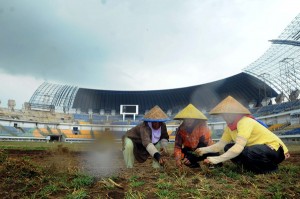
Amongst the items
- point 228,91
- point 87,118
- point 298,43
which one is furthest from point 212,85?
point 87,118

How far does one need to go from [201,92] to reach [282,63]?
2463cm

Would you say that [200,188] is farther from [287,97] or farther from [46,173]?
[287,97]

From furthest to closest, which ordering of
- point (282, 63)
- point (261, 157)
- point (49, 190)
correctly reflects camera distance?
point (282, 63) < point (261, 157) < point (49, 190)

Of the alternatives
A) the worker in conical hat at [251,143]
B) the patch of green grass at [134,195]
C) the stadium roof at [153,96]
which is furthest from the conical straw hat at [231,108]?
the stadium roof at [153,96]

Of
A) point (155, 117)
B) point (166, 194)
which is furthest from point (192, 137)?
point (166, 194)

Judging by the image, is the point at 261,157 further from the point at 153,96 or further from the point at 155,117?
the point at 153,96

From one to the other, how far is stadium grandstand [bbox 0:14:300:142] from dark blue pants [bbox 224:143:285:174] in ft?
109

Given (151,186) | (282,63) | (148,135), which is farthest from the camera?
(282,63)

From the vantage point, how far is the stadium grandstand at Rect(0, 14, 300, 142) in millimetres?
44156

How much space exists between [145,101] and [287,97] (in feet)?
125

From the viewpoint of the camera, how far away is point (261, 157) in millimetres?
5148

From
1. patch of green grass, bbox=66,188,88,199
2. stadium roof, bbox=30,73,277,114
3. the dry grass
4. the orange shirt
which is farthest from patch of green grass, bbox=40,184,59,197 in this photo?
stadium roof, bbox=30,73,277,114

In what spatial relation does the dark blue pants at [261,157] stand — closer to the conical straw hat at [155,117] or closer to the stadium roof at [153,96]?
the conical straw hat at [155,117]

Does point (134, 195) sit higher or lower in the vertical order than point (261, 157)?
lower
